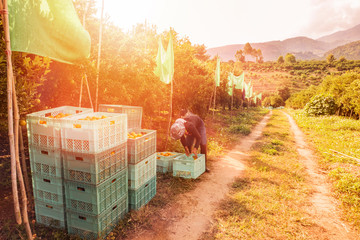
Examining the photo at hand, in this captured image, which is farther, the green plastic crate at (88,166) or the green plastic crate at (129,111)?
the green plastic crate at (129,111)

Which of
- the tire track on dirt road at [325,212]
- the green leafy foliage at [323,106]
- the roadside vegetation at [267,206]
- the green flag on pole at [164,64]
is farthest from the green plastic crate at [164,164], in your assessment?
the green leafy foliage at [323,106]

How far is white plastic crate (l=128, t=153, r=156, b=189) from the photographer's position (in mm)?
5078

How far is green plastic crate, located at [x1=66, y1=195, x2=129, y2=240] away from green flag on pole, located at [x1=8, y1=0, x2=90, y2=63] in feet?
10.2

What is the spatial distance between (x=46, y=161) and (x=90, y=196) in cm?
114

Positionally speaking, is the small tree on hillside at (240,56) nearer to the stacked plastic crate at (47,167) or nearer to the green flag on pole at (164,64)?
the green flag on pole at (164,64)

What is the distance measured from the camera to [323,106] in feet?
92.0

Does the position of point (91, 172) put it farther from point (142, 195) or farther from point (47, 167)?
point (142, 195)

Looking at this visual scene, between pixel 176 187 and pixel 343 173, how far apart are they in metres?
6.55

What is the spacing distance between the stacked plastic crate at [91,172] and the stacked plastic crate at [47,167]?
0.14 m

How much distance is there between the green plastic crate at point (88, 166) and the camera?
386 centimetres

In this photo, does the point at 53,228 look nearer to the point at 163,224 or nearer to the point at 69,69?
the point at 163,224

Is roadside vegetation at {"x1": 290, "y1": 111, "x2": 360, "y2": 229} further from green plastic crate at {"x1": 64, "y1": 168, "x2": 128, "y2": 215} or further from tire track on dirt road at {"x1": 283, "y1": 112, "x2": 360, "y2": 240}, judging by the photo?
green plastic crate at {"x1": 64, "y1": 168, "x2": 128, "y2": 215}

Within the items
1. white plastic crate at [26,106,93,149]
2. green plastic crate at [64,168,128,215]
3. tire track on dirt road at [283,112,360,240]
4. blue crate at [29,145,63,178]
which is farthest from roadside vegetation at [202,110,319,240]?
white plastic crate at [26,106,93,149]

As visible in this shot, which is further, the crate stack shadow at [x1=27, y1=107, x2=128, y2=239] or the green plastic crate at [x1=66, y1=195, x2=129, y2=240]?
the green plastic crate at [x1=66, y1=195, x2=129, y2=240]
